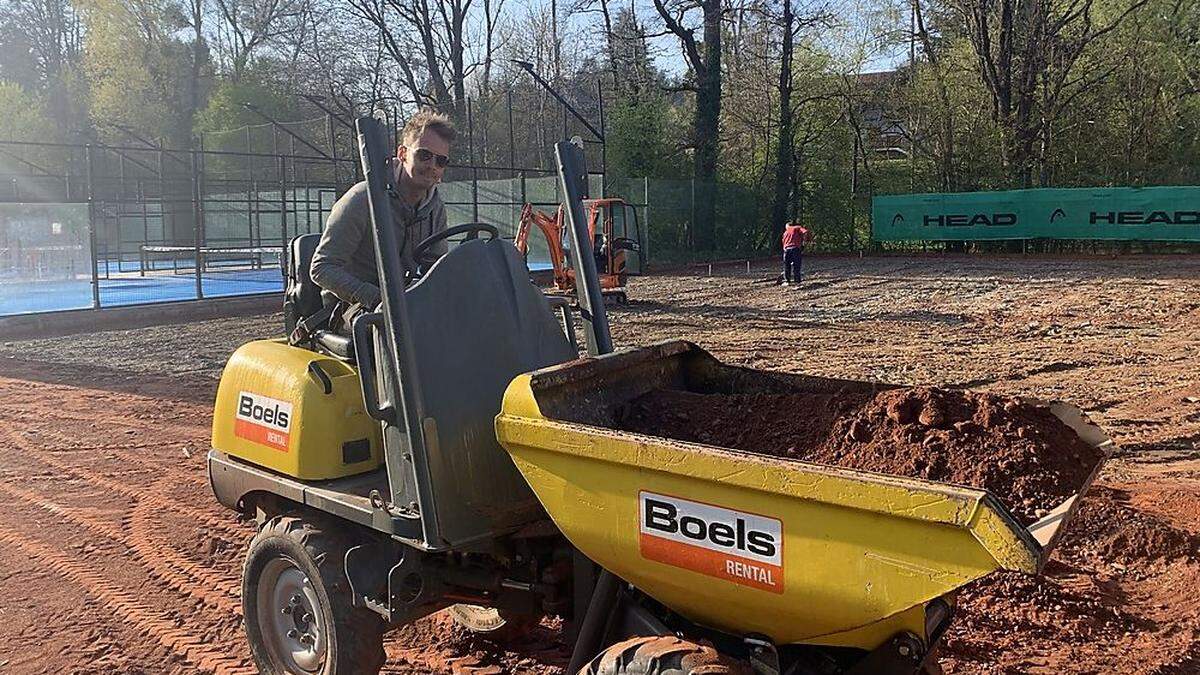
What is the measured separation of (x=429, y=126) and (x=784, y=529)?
2.24m

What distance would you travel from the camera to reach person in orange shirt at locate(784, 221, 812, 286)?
815 inches

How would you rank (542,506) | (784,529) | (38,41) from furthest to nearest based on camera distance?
(38,41) → (542,506) → (784,529)

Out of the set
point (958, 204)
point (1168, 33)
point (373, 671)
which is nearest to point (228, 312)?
point (373, 671)

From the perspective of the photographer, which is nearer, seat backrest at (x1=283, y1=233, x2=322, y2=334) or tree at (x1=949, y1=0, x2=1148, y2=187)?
seat backrest at (x1=283, y1=233, x2=322, y2=334)

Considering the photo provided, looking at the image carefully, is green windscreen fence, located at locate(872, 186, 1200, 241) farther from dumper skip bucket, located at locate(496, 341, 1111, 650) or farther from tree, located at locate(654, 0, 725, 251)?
dumper skip bucket, located at locate(496, 341, 1111, 650)

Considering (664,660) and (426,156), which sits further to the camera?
(426,156)

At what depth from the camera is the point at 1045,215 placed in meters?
27.4

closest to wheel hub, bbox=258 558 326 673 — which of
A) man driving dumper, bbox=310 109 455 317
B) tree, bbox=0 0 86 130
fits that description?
man driving dumper, bbox=310 109 455 317

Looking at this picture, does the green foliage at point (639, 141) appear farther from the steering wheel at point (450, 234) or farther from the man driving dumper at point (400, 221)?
the steering wheel at point (450, 234)

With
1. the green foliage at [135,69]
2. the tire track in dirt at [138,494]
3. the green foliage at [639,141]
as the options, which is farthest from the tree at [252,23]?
the tire track in dirt at [138,494]

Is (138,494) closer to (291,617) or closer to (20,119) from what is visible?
(291,617)

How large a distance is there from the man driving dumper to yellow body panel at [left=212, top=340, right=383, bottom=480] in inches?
12.1

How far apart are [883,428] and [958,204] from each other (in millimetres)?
27759

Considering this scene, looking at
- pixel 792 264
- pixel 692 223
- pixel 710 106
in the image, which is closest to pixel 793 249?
pixel 792 264
